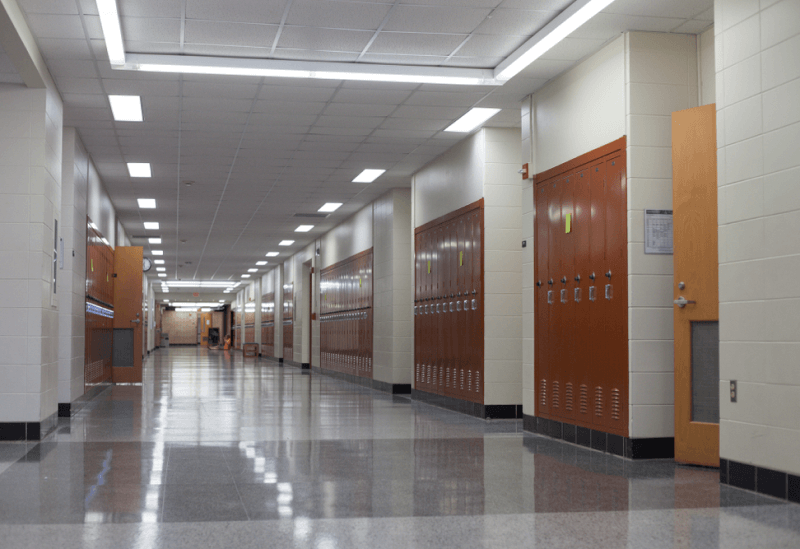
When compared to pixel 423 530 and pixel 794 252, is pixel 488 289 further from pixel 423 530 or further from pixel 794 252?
pixel 423 530

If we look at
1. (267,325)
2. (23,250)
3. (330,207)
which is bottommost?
(267,325)

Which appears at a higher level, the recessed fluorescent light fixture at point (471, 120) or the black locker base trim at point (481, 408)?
the recessed fluorescent light fixture at point (471, 120)

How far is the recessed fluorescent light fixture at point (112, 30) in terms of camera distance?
5703 millimetres

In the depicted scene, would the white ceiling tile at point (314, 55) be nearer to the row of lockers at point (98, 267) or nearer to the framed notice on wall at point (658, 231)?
the framed notice on wall at point (658, 231)

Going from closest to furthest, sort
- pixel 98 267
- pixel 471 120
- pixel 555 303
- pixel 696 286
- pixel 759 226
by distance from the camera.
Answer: pixel 759 226, pixel 696 286, pixel 555 303, pixel 471 120, pixel 98 267

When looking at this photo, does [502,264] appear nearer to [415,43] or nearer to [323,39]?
[415,43]

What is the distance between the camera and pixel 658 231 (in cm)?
609

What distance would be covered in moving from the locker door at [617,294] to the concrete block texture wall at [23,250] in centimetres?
488

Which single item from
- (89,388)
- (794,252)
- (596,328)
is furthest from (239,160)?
(794,252)

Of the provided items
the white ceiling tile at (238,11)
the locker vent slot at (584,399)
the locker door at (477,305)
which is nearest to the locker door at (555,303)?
the locker vent slot at (584,399)

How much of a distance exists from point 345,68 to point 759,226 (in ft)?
13.1

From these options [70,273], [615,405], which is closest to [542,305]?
[615,405]

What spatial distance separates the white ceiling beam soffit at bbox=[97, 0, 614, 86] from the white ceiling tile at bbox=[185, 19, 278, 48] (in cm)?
33

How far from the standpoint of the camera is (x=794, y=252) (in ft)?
14.3
